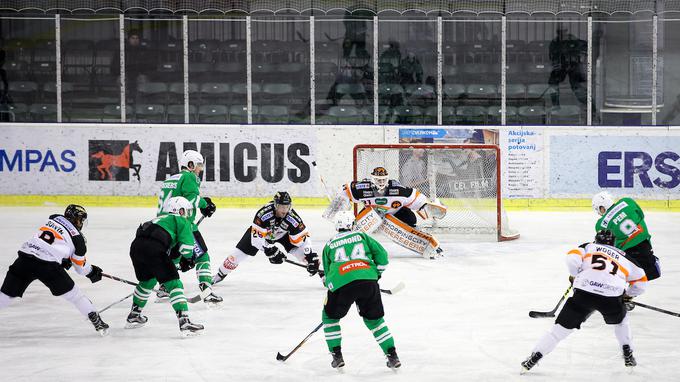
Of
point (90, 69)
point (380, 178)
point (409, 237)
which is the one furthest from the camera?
point (90, 69)

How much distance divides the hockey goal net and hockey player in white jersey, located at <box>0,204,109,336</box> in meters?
5.63

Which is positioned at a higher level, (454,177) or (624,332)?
(454,177)

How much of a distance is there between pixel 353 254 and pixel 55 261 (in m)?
2.00

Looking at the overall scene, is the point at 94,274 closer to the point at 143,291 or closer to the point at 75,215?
the point at 143,291

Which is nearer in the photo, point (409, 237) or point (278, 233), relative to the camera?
point (278, 233)

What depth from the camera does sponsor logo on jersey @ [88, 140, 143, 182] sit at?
46.3 ft

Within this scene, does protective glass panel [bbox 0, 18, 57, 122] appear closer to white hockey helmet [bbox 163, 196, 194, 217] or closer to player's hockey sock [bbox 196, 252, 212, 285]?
player's hockey sock [bbox 196, 252, 212, 285]

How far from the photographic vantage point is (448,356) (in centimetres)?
586

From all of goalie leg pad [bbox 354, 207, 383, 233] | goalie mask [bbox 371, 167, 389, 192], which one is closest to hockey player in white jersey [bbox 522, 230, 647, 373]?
goalie mask [bbox 371, 167, 389, 192]

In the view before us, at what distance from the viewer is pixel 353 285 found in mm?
5336

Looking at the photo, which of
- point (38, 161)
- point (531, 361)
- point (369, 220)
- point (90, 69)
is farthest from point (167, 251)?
point (90, 69)

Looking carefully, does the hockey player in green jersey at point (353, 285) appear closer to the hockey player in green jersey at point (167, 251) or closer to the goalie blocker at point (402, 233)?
the hockey player in green jersey at point (167, 251)

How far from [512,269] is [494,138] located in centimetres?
496

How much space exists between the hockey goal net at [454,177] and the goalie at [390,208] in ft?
3.99
